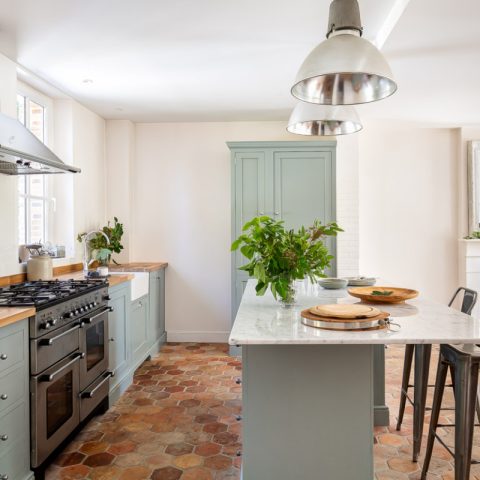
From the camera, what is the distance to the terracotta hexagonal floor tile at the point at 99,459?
2.52m

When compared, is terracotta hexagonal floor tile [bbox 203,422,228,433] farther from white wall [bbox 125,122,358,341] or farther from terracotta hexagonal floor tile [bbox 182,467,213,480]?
white wall [bbox 125,122,358,341]

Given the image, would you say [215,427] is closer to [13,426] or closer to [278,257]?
[13,426]

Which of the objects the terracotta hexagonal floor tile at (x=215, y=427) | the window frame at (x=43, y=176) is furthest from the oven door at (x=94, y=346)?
the window frame at (x=43, y=176)

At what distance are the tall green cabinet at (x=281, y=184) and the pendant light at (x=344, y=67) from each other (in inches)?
101

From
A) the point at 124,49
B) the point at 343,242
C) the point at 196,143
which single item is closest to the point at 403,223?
the point at 343,242

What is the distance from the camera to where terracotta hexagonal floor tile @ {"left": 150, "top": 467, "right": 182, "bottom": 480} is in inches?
93.5

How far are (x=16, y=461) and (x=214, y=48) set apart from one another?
2792mm

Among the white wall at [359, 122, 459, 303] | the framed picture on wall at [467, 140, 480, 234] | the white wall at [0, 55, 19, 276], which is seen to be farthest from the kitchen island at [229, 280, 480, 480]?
the framed picture on wall at [467, 140, 480, 234]

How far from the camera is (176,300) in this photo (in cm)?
523

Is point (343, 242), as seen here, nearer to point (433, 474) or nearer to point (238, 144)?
point (238, 144)

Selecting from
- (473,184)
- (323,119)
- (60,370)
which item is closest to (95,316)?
(60,370)

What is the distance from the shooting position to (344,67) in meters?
1.58

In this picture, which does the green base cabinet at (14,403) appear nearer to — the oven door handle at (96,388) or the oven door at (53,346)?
the oven door at (53,346)

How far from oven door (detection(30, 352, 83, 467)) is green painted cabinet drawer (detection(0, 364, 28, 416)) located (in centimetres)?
8
